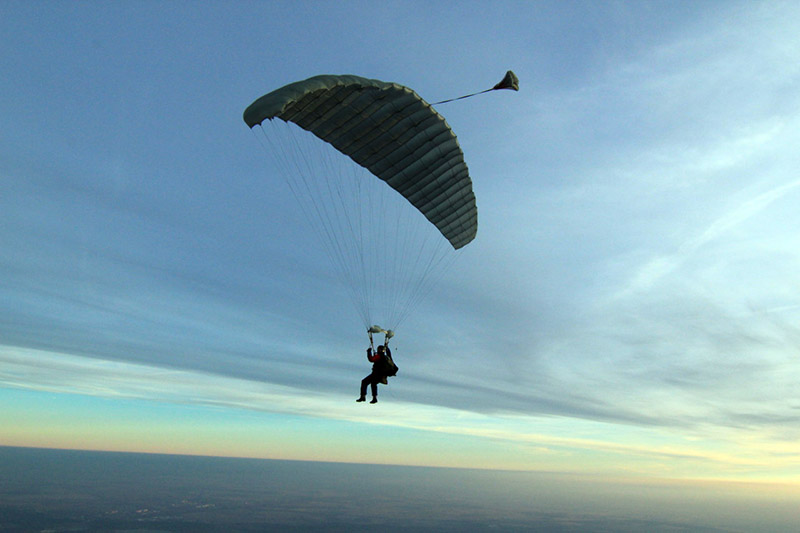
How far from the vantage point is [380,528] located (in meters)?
195

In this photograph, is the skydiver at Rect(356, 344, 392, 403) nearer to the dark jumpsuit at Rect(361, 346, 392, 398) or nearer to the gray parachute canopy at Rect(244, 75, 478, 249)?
the dark jumpsuit at Rect(361, 346, 392, 398)

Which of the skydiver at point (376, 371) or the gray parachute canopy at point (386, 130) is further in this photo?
the skydiver at point (376, 371)

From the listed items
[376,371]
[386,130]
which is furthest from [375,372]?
[386,130]

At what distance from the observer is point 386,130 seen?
59.7 ft

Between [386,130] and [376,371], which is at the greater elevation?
[386,130]

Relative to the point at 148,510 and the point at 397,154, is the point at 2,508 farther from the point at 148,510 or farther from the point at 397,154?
the point at 397,154

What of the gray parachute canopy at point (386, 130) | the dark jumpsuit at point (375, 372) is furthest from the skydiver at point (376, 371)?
the gray parachute canopy at point (386, 130)

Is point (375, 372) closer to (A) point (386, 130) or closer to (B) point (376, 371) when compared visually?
(B) point (376, 371)

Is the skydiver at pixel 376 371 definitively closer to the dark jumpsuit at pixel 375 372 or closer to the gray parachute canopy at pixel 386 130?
the dark jumpsuit at pixel 375 372

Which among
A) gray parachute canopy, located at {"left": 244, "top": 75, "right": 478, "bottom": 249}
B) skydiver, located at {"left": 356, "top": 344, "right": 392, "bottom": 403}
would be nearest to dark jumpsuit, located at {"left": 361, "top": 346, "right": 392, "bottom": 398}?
skydiver, located at {"left": 356, "top": 344, "right": 392, "bottom": 403}

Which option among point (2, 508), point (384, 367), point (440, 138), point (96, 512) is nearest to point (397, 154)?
point (440, 138)

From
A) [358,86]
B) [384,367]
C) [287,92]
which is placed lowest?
[384,367]

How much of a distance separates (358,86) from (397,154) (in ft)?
13.8

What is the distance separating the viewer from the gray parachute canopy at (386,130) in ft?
48.5
